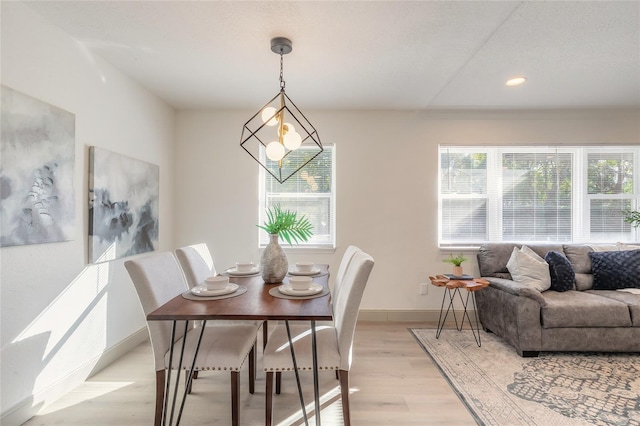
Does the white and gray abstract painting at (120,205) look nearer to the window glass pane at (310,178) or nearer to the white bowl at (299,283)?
the window glass pane at (310,178)

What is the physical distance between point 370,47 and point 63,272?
261 cm

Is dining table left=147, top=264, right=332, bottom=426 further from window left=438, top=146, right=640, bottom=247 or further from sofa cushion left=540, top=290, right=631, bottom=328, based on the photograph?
window left=438, top=146, right=640, bottom=247

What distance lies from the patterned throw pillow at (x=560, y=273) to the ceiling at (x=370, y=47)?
64.1 inches

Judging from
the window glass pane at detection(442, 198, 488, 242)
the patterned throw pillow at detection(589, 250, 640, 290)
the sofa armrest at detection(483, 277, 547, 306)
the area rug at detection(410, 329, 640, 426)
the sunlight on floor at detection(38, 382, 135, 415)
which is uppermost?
the window glass pane at detection(442, 198, 488, 242)

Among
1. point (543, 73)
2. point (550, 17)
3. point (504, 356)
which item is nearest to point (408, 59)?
point (550, 17)

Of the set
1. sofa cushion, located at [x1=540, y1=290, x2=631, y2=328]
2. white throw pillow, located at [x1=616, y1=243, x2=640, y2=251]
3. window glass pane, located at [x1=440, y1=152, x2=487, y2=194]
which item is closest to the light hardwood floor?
sofa cushion, located at [x1=540, y1=290, x2=631, y2=328]

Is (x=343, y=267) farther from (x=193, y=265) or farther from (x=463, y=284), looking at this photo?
(x=463, y=284)

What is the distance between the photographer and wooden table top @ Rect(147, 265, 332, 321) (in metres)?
1.42

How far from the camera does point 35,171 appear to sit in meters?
1.83

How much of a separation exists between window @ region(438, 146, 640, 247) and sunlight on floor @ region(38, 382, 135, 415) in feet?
10.8

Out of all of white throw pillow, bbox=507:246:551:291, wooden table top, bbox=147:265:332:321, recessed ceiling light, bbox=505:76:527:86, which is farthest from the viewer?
white throw pillow, bbox=507:246:551:291

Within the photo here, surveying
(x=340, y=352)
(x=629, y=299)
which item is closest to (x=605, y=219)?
→ (x=629, y=299)

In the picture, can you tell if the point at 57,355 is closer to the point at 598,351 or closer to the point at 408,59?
the point at 408,59

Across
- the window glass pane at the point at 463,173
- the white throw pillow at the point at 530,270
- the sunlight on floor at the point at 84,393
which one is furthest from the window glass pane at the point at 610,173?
the sunlight on floor at the point at 84,393
